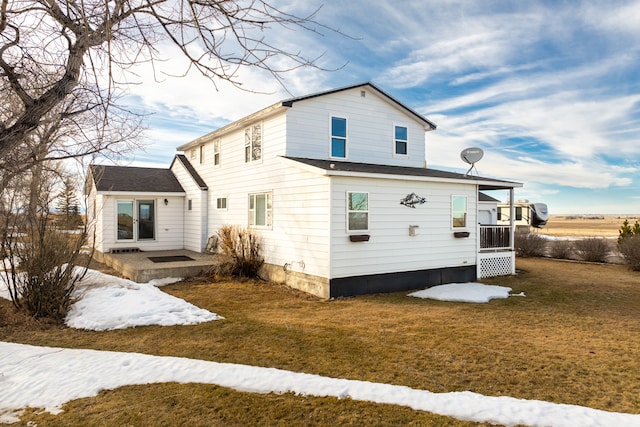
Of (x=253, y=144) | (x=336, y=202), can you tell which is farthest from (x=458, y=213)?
(x=253, y=144)

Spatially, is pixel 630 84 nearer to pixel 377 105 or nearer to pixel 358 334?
pixel 377 105

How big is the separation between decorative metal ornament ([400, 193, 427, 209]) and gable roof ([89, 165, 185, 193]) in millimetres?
10759

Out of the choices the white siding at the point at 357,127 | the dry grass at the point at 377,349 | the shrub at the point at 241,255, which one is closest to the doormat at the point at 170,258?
the shrub at the point at 241,255

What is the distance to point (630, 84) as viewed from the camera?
17516 millimetres

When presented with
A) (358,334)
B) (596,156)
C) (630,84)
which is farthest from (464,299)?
(596,156)

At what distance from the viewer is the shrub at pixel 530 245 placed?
18.7 m

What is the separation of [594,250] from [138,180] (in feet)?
66.5

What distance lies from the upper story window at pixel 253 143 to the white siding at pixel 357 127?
1705 millimetres

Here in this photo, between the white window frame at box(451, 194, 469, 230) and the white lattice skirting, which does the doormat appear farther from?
the white lattice skirting

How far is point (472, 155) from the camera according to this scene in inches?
524

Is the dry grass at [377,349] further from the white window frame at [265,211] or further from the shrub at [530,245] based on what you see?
the shrub at [530,245]

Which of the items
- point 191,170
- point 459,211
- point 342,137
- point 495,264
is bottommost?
point 495,264

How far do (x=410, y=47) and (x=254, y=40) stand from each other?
36.4ft

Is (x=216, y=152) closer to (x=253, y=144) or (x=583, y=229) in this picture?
(x=253, y=144)
